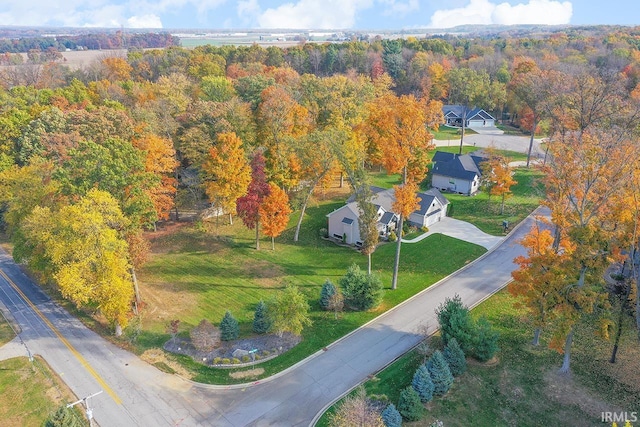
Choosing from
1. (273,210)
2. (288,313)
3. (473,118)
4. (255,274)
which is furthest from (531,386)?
(473,118)

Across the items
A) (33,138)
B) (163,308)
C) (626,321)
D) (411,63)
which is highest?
(411,63)

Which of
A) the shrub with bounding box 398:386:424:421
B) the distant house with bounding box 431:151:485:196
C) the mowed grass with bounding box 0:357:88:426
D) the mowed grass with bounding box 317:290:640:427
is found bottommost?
the mowed grass with bounding box 0:357:88:426

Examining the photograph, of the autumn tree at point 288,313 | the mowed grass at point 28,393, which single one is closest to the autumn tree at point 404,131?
the autumn tree at point 288,313

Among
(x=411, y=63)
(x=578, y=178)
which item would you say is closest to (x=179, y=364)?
(x=578, y=178)

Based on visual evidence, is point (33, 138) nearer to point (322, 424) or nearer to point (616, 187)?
point (322, 424)

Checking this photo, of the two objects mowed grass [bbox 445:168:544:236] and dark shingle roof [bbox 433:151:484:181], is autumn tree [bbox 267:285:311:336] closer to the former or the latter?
mowed grass [bbox 445:168:544:236]

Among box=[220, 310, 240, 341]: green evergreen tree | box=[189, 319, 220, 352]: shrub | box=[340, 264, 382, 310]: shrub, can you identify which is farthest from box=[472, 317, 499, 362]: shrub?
box=[189, 319, 220, 352]: shrub
